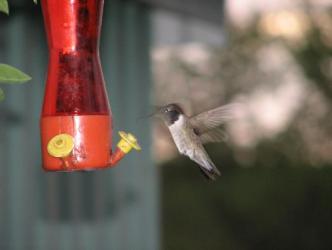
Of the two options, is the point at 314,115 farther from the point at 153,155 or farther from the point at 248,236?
the point at 153,155

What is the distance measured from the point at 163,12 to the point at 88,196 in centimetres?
150

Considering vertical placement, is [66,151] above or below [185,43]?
below

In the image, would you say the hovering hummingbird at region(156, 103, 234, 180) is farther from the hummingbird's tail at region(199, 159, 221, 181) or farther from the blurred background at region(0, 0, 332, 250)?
the blurred background at region(0, 0, 332, 250)

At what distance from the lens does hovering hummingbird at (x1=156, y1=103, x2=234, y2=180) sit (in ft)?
9.25

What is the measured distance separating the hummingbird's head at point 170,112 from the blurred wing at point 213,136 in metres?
0.15

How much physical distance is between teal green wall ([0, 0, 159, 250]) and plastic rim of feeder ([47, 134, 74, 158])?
3.01 m

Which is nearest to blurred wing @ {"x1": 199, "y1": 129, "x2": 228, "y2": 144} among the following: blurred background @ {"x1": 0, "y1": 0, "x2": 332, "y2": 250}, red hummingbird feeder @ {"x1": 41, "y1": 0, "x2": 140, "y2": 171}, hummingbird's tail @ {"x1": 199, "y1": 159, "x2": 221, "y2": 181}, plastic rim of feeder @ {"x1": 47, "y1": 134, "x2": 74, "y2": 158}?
hummingbird's tail @ {"x1": 199, "y1": 159, "x2": 221, "y2": 181}

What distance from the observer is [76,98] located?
7.25ft

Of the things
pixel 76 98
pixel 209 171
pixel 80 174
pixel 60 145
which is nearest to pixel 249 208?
pixel 80 174

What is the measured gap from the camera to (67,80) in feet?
7.23

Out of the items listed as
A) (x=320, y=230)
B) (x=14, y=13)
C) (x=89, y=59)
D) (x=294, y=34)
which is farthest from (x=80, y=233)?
(x=294, y=34)

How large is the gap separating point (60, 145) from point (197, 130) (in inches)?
39.2

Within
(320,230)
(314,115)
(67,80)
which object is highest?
(314,115)

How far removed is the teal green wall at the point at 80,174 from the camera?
16.7 feet
